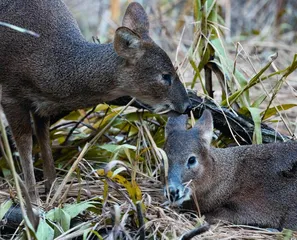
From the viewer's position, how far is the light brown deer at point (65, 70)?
5078 mm

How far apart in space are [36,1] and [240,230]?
7.43 ft

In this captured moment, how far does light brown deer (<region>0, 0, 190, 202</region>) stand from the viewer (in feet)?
16.7

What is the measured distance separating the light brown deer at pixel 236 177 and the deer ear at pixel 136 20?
2.38 feet

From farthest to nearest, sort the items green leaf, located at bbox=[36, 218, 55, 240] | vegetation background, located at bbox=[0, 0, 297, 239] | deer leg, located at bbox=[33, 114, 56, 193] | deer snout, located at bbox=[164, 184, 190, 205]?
deer leg, located at bbox=[33, 114, 56, 193]
deer snout, located at bbox=[164, 184, 190, 205]
vegetation background, located at bbox=[0, 0, 297, 239]
green leaf, located at bbox=[36, 218, 55, 240]

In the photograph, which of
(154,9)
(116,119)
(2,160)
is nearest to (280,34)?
(154,9)

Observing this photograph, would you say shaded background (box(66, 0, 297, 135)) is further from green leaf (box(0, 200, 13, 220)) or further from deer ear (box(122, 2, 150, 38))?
green leaf (box(0, 200, 13, 220))

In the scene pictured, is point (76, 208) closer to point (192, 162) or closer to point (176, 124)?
point (192, 162)

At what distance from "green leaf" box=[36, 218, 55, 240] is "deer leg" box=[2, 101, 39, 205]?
104 cm

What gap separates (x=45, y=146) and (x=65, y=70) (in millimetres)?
677

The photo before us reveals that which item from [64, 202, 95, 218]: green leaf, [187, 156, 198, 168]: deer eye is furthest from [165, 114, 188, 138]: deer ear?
[64, 202, 95, 218]: green leaf

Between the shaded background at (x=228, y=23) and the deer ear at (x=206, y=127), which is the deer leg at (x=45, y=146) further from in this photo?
the shaded background at (x=228, y=23)

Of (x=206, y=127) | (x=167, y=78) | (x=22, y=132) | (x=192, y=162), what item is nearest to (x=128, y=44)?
(x=167, y=78)

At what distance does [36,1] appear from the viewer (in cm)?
538

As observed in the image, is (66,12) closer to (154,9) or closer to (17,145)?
(17,145)
